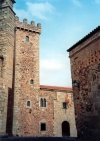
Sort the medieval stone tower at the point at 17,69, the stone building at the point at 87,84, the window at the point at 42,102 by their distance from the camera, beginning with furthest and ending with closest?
the window at the point at 42,102 < the medieval stone tower at the point at 17,69 < the stone building at the point at 87,84

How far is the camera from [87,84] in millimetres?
7609

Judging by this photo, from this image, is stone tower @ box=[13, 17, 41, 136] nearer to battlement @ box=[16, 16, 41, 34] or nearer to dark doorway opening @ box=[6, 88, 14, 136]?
battlement @ box=[16, 16, 41, 34]

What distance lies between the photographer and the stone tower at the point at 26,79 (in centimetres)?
1714

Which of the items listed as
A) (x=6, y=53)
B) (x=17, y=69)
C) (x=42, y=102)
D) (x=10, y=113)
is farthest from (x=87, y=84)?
(x=17, y=69)

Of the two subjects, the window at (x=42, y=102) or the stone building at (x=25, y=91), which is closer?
the stone building at (x=25, y=91)

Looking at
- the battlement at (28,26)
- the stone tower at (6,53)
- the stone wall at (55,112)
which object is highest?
the battlement at (28,26)

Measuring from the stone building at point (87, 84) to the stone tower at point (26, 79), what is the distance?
34.0ft

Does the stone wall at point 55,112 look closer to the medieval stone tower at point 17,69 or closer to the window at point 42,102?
the window at point 42,102

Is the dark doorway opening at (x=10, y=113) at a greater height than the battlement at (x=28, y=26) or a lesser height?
lesser

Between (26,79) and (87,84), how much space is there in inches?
480

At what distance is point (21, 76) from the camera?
18672 millimetres

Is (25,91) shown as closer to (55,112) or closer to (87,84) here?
(55,112)

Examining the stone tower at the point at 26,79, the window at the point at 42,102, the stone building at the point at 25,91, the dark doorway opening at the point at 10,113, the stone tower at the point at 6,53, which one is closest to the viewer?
the stone tower at the point at 6,53

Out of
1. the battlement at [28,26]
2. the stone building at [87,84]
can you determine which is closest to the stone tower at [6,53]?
the battlement at [28,26]
